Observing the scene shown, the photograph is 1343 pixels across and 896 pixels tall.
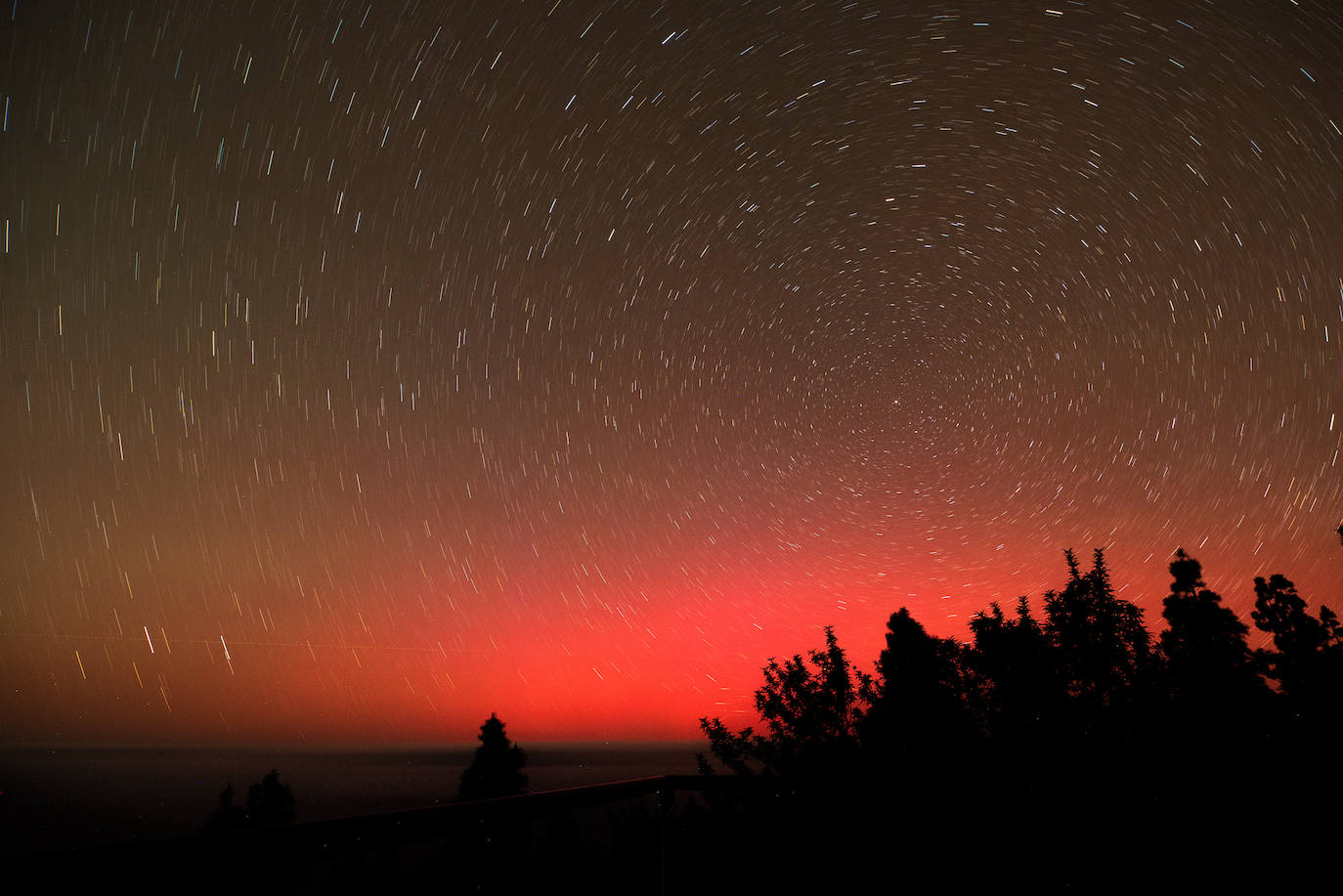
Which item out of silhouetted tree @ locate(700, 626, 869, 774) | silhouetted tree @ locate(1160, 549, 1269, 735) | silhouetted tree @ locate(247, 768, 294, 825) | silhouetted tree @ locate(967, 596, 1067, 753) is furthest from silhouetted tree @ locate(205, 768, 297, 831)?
silhouetted tree @ locate(1160, 549, 1269, 735)

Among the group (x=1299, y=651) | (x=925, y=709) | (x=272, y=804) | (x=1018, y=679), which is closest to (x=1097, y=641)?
(x=1018, y=679)

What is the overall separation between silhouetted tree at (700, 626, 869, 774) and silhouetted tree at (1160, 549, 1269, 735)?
4.46 m

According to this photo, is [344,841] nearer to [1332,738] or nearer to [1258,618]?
[1332,738]

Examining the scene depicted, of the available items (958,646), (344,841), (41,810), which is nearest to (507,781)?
(958,646)

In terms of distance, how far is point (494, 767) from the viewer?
1086 inches

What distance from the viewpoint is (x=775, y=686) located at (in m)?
11.7

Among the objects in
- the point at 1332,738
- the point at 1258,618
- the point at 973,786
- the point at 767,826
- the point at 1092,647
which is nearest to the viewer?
the point at 767,826

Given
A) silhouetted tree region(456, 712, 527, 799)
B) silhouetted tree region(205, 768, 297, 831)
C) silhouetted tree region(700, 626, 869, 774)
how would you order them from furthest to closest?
silhouetted tree region(205, 768, 297, 831)
silhouetted tree region(456, 712, 527, 799)
silhouetted tree region(700, 626, 869, 774)

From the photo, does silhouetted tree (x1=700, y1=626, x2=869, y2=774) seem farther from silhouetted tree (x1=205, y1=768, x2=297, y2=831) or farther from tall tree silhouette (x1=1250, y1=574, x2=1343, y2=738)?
silhouetted tree (x1=205, y1=768, x2=297, y2=831)

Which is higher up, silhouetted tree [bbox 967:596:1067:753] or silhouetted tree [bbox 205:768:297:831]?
silhouetted tree [bbox 967:596:1067:753]

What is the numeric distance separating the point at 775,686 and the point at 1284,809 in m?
6.76

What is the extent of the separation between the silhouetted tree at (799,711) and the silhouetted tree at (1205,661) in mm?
4457

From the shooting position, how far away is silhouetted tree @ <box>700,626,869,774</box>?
10.9 metres

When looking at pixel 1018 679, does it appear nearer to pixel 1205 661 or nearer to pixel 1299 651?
pixel 1205 661
